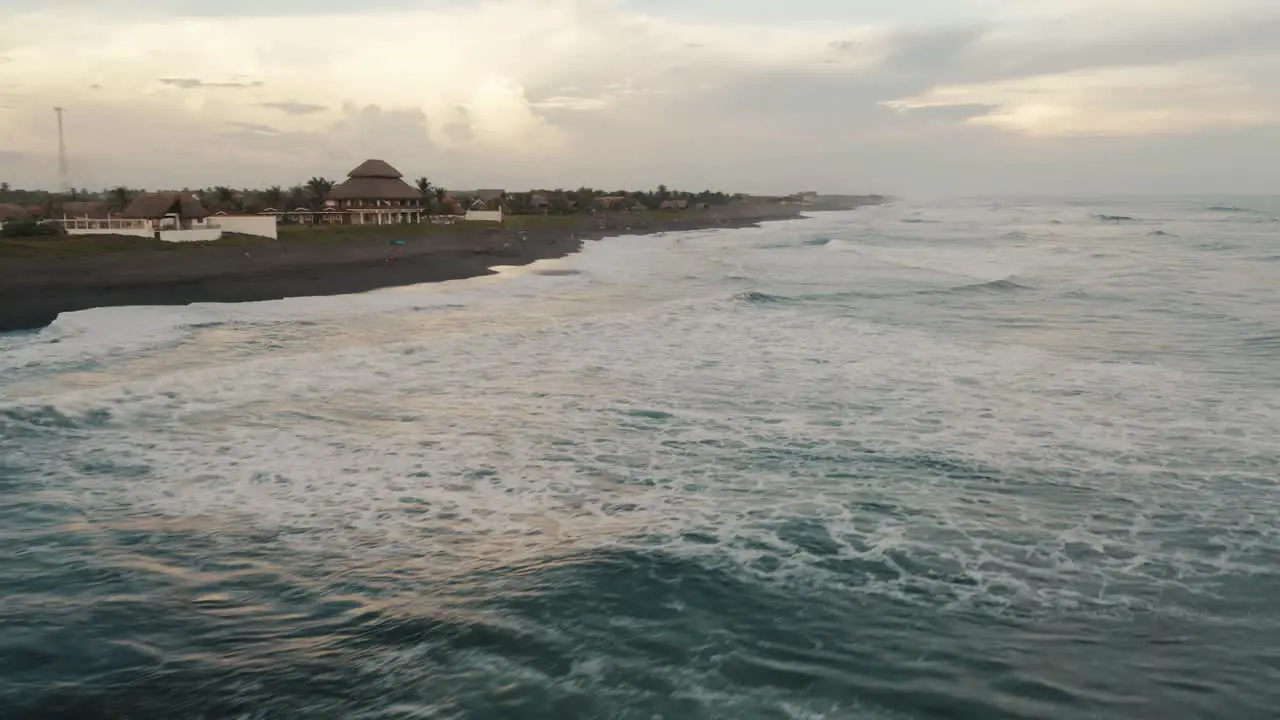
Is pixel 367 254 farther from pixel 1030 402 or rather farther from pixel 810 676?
pixel 810 676

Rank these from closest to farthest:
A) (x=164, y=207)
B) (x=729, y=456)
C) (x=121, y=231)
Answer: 1. (x=729, y=456)
2. (x=121, y=231)
3. (x=164, y=207)

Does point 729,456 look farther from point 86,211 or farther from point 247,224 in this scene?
point 86,211

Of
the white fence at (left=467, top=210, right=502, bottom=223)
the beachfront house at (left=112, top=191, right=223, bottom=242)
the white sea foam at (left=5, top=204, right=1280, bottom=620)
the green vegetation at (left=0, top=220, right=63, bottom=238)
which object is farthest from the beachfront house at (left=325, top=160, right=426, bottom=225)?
the white sea foam at (left=5, top=204, right=1280, bottom=620)

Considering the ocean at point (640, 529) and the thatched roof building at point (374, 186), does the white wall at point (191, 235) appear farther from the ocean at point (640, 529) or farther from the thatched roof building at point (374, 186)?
the thatched roof building at point (374, 186)

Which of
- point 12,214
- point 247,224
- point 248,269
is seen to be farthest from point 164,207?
point 248,269

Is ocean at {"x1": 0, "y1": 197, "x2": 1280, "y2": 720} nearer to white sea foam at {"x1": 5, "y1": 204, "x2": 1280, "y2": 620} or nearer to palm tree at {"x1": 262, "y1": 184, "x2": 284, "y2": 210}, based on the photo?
white sea foam at {"x1": 5, "y1": 204, "x2": 1280, "y2": 620}

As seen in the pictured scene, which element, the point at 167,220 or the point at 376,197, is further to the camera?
the point at 376,197
